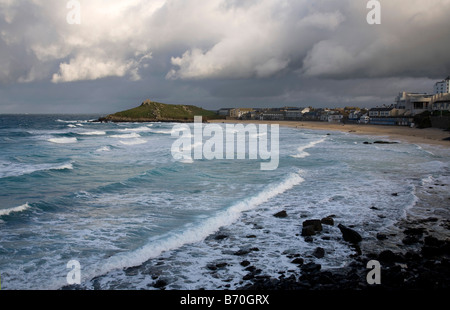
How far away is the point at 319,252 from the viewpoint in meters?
8.87

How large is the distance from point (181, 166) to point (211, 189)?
25.1 feet

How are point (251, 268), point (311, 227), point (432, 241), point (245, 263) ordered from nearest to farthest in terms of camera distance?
point (251, 268), point (245, 263), point (432, 241), point (311, 227)

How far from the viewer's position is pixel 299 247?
9484mm

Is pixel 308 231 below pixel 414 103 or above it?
below

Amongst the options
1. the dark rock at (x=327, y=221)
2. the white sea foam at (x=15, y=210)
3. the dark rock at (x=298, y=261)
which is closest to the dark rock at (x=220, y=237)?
the dark rock at (x=298, y=261)

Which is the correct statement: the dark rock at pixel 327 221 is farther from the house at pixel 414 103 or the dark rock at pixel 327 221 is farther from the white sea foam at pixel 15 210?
the house at pixel 414 103

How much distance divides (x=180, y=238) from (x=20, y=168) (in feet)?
58.8

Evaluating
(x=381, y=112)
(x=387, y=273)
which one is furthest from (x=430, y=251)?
(x=381, y=112)

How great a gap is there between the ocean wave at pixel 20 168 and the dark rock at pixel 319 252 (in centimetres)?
1848

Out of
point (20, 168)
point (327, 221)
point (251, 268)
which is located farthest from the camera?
point (20, 168)

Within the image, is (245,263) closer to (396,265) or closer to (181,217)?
(396,265)

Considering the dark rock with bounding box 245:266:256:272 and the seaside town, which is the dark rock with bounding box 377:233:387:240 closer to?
the dark rock with bounding box 245:266:256:272

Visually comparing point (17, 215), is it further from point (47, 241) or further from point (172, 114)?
point (172, 114)
